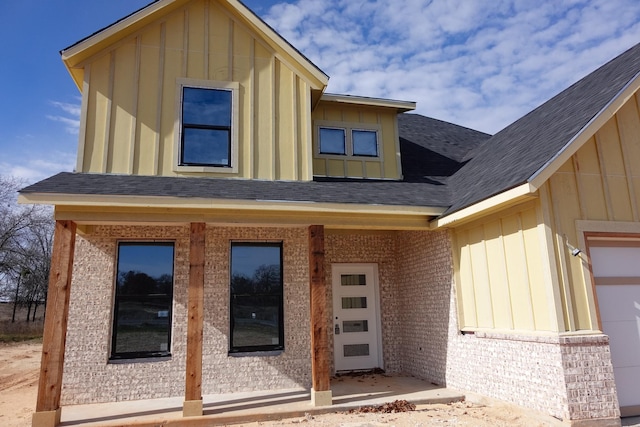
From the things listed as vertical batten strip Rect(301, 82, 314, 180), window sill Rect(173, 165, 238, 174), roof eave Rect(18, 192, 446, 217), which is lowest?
roof eave Rect(18, 192, 446, 217)

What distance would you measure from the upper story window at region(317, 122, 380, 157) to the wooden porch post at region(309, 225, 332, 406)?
3.19 metres

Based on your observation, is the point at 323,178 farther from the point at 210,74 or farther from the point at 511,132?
the point at 511,132

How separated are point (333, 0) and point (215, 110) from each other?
122 inches

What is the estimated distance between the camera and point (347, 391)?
7738mm

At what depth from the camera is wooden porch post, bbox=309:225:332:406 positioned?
6.72m

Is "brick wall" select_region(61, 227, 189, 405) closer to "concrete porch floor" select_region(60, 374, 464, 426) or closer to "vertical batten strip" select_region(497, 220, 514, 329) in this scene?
"concrete porch floor" select_region(60, 374, 464, 426)

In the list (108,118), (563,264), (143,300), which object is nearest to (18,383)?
(143,300)

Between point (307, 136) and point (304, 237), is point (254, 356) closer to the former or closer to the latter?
point (304, 237)

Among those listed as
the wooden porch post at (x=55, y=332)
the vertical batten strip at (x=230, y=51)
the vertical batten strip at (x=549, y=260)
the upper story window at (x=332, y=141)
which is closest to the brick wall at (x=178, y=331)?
the wooden porch post at (x=55, y=332)

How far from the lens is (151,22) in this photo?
26.5ft

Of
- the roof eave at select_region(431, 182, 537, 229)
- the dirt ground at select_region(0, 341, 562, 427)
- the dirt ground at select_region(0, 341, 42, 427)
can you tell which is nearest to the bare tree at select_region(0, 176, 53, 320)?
the dirt ground at select_region(0, 341, 42, 427)

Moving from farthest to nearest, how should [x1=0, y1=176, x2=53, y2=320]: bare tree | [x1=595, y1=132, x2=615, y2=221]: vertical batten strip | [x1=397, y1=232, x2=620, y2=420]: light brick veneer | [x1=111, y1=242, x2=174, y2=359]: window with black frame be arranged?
[x1=0, y1=176, x2=53, y2=320]: bare tree
[x1=111, y1=242, x2=174, y2=359]: window with black frame
[x1=595, y1=132, x2=615, y2=221]: vertical batten strip
[x1=397, y1=232, x2=620, y2=420]: light brick veneer

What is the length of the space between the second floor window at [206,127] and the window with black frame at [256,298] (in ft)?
5.87

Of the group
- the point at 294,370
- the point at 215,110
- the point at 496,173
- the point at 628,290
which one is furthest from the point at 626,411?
the point at 215,110
